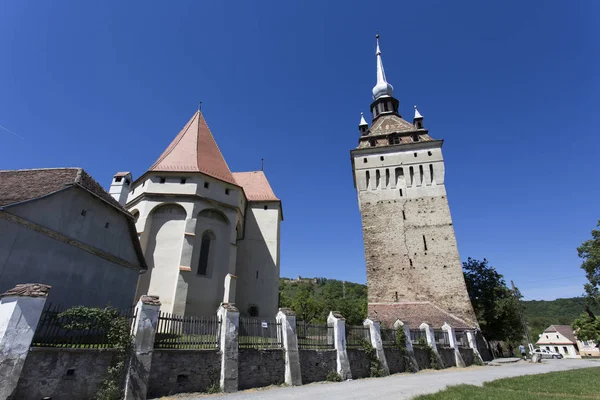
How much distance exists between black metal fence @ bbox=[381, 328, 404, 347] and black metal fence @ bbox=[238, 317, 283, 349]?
560cm

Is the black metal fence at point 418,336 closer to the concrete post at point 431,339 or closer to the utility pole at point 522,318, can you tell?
the concrete post at point 431,339

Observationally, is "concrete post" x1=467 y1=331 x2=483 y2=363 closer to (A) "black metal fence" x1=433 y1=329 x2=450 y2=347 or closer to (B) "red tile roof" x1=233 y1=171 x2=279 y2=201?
(A) "black metal fence" x1=433 y1=329 x2=450 y2=347

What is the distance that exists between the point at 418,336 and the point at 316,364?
311 inches

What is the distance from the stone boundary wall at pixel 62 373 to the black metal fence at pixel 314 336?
6.06 meters

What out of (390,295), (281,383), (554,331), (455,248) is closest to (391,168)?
(455,248)

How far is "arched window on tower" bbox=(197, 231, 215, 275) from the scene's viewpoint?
60.2ft

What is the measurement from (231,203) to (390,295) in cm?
1467

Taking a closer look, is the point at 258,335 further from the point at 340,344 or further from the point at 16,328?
the point at 16,328

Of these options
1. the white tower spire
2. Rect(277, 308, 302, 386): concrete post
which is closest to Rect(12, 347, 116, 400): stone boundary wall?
Rect(277, 308, 302, 386): concrete post

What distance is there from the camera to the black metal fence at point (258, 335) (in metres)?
10.1

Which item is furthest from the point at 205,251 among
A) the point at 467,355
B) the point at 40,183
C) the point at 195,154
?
the point at 467,355

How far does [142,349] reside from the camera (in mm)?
8000

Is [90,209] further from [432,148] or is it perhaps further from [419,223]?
[432,148]

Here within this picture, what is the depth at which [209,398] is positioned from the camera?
26.6 ft
